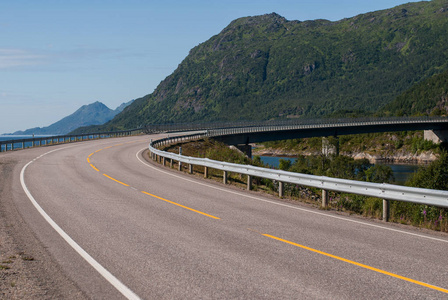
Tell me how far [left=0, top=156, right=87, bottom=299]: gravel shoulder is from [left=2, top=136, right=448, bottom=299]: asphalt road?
0.64ft

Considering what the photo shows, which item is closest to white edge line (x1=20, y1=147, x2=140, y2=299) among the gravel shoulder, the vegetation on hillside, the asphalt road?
the asphalt road

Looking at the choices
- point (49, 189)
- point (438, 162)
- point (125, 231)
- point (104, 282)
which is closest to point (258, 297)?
point (104, 282)

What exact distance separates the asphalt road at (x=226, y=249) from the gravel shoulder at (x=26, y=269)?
0.20 meters

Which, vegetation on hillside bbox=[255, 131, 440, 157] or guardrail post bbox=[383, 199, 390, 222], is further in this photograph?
vegetation on hillside bbox=[255, 131, 440, 157]

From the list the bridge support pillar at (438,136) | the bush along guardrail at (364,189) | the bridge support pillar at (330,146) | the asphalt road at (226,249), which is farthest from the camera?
the bridge support pillar at (438,136)

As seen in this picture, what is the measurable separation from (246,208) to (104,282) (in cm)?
705

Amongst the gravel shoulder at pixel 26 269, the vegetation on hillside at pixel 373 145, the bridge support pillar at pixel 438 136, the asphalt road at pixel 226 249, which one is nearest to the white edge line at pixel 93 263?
the asphalt road at pixel 226 249

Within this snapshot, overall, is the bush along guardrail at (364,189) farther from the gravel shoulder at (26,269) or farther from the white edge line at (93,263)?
the gravel shoulder at (26,269)

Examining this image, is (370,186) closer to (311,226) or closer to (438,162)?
(311,226)

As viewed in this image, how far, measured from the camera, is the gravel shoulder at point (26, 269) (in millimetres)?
6469

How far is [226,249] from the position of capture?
870 cm

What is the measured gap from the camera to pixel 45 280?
7016 millimetres

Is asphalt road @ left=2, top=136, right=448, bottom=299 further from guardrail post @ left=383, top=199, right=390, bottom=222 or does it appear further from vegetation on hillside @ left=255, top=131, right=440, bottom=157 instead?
vegetation on hillside @ left=255, top=131, right=440, bottom=157

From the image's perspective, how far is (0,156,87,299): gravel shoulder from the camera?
6469 millimetres
